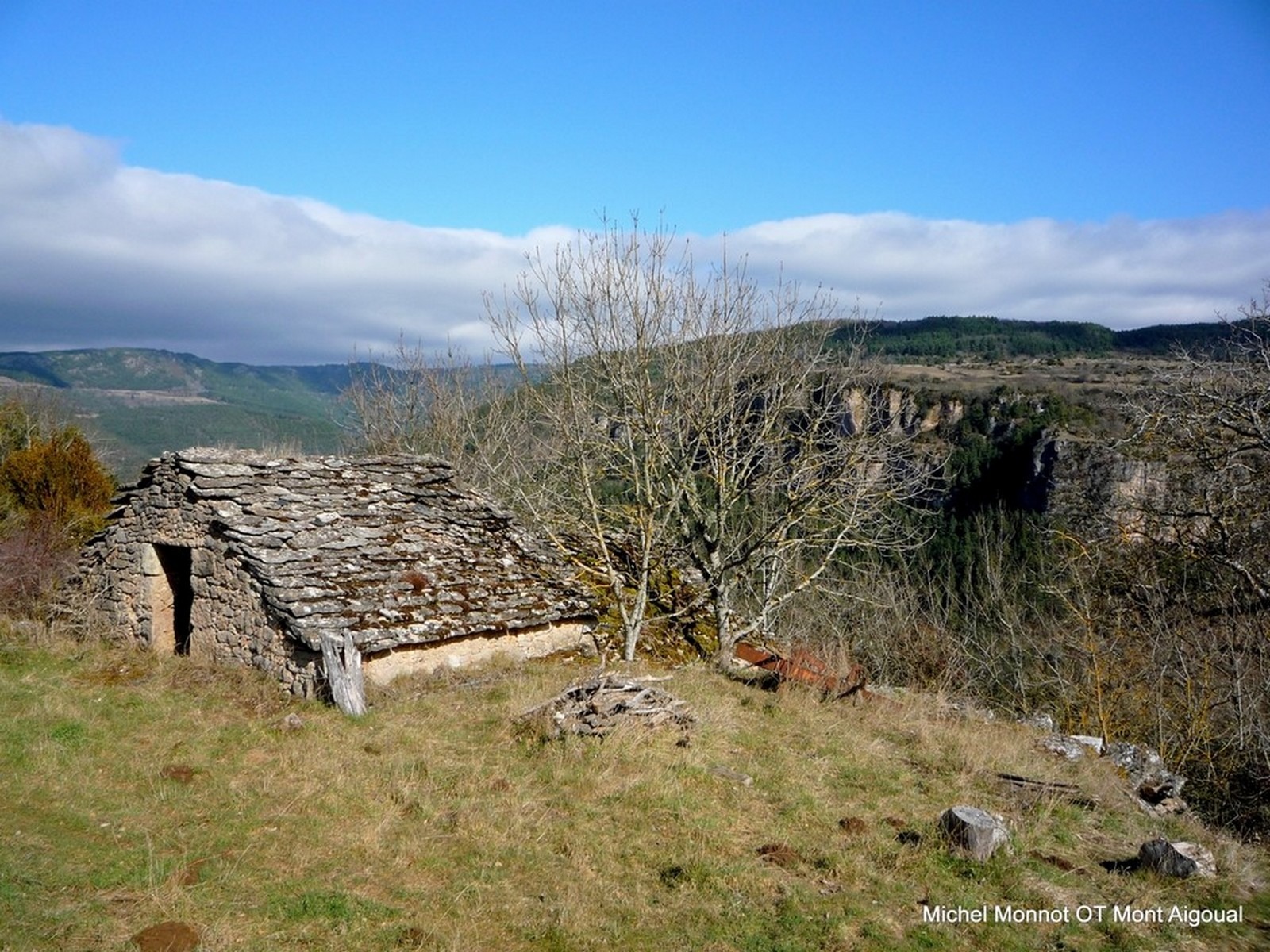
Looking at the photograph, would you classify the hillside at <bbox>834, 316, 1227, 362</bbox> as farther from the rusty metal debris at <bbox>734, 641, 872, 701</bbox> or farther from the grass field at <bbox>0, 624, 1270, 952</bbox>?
the grass field at <bbox>0, 624, 1270, 952</bbox>

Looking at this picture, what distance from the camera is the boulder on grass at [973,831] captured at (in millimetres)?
6422

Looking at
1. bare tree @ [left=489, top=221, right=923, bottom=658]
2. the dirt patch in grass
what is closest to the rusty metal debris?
bare tree @ [left=489, top=221, right=923, bottom=658]

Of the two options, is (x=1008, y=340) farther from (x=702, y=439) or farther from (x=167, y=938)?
(x=167, y=938)

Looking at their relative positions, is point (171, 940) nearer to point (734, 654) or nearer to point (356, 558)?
point (356, 558)

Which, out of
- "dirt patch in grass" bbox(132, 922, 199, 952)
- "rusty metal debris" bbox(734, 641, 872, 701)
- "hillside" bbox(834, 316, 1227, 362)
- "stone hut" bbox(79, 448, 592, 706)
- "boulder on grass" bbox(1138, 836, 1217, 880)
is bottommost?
"rusty metal debris" bbox(734, 641, 872, 701)

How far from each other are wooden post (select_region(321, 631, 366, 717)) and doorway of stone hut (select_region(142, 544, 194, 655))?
330cm

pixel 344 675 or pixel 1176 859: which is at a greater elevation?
pixel 344 675

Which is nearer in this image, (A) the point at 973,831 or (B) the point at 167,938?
(B) the point at 167,938

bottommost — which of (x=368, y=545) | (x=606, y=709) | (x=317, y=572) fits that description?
(x=606, y=709)

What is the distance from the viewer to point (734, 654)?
14.5 m

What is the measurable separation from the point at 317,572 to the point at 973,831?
809 centimetres

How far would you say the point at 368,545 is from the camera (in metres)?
11.7

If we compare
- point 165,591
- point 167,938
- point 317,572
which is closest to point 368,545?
point 317,572

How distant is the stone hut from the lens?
10.4 metres
